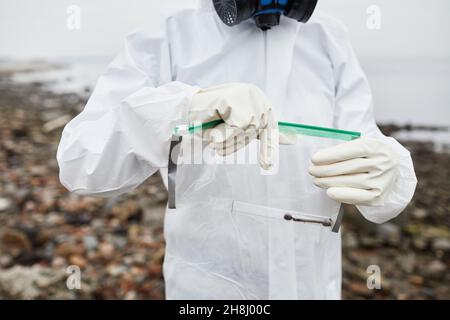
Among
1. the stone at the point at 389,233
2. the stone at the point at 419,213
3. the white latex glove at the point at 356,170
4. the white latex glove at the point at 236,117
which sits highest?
the white latex glove at the point at 236,117

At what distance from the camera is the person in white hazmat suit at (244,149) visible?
90cm

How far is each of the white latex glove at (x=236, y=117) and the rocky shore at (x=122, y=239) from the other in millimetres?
1334

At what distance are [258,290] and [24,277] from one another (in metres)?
1.37

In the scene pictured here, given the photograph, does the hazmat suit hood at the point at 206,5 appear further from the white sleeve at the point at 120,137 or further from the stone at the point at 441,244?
the stone at the point at 441,244

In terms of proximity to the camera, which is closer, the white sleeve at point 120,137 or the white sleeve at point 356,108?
the white sleeve at point 120,137

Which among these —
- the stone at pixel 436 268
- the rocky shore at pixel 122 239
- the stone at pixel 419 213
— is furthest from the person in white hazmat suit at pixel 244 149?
the stone at pixel 419 213

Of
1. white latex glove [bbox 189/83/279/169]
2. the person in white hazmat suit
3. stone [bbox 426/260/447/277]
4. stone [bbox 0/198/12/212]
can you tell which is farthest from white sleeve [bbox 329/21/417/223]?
stone [bbox 0/198/12/212]

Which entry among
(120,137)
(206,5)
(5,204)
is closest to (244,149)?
(120,137)

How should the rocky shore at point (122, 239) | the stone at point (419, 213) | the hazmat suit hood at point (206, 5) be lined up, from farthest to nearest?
the stone at point (419, 213), the rocky shore at point (122, 239), the hazmat suit hood at point (206, 5)

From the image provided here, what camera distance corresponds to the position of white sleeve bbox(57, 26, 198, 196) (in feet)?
2.93

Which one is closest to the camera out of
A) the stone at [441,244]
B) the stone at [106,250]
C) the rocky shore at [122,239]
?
the rocky shore at [122,239]

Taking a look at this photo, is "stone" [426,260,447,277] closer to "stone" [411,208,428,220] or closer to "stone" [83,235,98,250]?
"stone" [411,208,428,220]
